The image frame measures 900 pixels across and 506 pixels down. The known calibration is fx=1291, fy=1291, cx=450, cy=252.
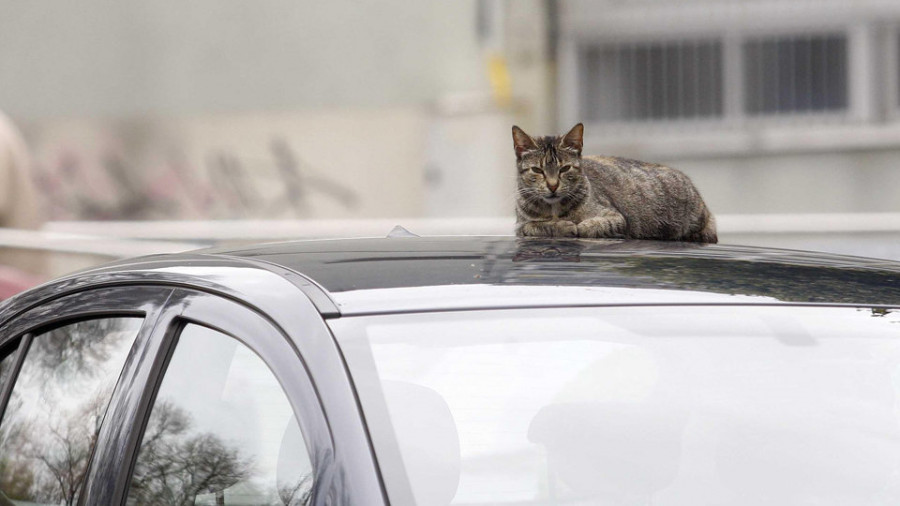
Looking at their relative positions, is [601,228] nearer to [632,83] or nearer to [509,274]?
[509,274]

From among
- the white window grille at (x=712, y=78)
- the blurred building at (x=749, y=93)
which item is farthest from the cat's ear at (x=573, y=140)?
the white window grille at (x=712, y=78)

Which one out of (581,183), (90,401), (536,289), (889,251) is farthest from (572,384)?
(889,251)

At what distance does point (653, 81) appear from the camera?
38.0 ft

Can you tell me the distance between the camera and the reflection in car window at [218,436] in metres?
1.87

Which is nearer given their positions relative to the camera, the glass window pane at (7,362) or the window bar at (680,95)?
the glass window pane at (7,362)

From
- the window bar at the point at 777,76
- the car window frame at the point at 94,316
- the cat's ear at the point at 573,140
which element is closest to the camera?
the car window frame at the point at 94,316

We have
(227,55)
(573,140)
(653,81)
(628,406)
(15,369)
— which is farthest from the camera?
(227,55)

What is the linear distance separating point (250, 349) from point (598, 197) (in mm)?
1696

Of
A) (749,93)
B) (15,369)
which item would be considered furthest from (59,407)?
(749,93)

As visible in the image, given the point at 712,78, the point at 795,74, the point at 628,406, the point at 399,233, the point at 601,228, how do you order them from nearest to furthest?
the point at 628,406 < the point at 399,233 < the point at 601,228 < the point at 795,74 < the point at 712,78

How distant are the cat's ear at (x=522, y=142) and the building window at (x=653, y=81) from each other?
8.08m

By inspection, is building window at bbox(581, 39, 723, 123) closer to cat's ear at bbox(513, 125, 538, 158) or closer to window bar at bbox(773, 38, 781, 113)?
window bar at bbox(773, 38, 781, 113)

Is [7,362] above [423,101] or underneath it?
underneath

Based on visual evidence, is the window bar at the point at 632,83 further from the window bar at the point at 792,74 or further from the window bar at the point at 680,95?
the window bar at the point at 792,74
